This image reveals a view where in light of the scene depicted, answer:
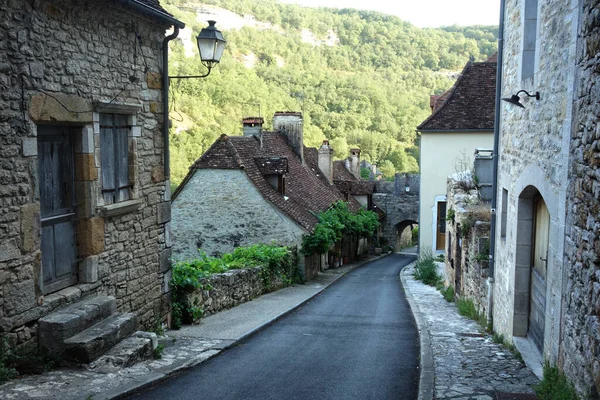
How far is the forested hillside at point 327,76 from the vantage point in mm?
55531

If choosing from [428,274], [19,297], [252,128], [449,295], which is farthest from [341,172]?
[19,297]

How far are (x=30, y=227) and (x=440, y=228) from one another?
20.5 metres

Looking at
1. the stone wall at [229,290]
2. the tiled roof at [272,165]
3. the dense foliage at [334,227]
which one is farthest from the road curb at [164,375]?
the tiled roof at [272,165]

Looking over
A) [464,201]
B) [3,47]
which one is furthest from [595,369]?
[464,201]

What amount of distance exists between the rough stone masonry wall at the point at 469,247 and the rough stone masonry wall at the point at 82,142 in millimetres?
5626

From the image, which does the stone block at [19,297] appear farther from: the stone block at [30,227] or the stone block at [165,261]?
the stone block at [165,261]

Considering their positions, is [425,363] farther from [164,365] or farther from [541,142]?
[164,365]

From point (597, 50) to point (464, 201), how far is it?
30.7 ft

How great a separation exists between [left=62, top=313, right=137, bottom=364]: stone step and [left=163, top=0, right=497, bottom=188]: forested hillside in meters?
31.8

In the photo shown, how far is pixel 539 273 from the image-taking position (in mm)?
6844

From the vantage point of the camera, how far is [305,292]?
55.9 feet

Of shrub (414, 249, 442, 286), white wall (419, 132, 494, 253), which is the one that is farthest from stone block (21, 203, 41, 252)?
white wall (419, 132, 494, 253)

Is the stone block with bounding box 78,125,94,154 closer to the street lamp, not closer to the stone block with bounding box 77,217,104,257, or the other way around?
the stone block with bounding box 77,217,104,257

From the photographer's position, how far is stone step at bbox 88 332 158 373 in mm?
5980
